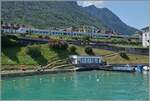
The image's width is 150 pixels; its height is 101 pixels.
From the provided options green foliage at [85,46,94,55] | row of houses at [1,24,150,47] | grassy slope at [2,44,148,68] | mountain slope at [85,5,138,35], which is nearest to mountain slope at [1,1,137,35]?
mountain slope at [85,5,138,35]

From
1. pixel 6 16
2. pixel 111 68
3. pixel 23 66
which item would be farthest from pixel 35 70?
pixel 6 16

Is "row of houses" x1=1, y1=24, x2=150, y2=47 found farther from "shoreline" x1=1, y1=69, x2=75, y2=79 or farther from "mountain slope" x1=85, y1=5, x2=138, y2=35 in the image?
"mountain slope" x1=85, y1=5, x2=138, y2=35

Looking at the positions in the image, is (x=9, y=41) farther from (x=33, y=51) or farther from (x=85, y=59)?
(x=85, y=59)

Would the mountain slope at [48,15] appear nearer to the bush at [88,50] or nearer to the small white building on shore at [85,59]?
the bush at [88,50]

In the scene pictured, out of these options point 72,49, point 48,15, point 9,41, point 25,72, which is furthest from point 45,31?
point 48,15

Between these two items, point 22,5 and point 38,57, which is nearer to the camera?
point 38,57

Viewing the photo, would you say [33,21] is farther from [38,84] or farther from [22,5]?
[38,84]
